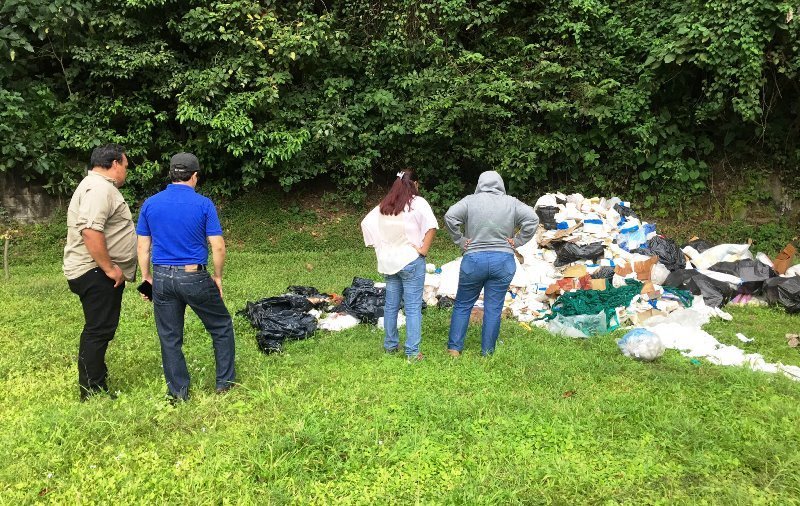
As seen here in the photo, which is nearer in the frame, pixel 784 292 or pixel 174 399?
pixel 174 399

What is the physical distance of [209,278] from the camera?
369 cm

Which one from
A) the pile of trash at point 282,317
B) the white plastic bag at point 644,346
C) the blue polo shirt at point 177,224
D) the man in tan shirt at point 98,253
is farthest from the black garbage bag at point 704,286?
the man in tan shirt at point 98,253

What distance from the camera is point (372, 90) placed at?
35.0ft

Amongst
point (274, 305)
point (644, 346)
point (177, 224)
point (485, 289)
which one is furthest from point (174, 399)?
point (644, 346)

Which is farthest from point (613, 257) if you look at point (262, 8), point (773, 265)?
point (262, 8)

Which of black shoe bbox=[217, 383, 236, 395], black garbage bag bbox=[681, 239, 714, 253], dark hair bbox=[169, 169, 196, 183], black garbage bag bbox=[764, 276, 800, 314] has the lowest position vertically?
black garbage bag bbox=[764, 276, 800, 314]

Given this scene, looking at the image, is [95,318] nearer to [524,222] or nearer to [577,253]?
[524,222]

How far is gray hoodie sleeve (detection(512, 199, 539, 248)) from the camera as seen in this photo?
462cm

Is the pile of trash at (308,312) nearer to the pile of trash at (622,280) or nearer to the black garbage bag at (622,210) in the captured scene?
the pile of trash at (622,280)

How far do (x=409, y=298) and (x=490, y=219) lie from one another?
0.97 meters

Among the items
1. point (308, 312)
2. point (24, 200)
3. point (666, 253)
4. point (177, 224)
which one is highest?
point (177, 224)

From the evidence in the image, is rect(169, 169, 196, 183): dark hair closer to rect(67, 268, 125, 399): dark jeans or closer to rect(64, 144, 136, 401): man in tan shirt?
rect(64, 144, 136, 401): man in tan shirt

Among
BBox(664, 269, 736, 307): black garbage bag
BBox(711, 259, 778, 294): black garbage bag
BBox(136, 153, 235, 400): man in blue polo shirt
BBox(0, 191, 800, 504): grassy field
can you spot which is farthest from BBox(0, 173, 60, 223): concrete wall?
BBox(711, 259, 778, 294): black garbage bag

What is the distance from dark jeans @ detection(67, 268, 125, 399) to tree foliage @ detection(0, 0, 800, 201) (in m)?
6.58
